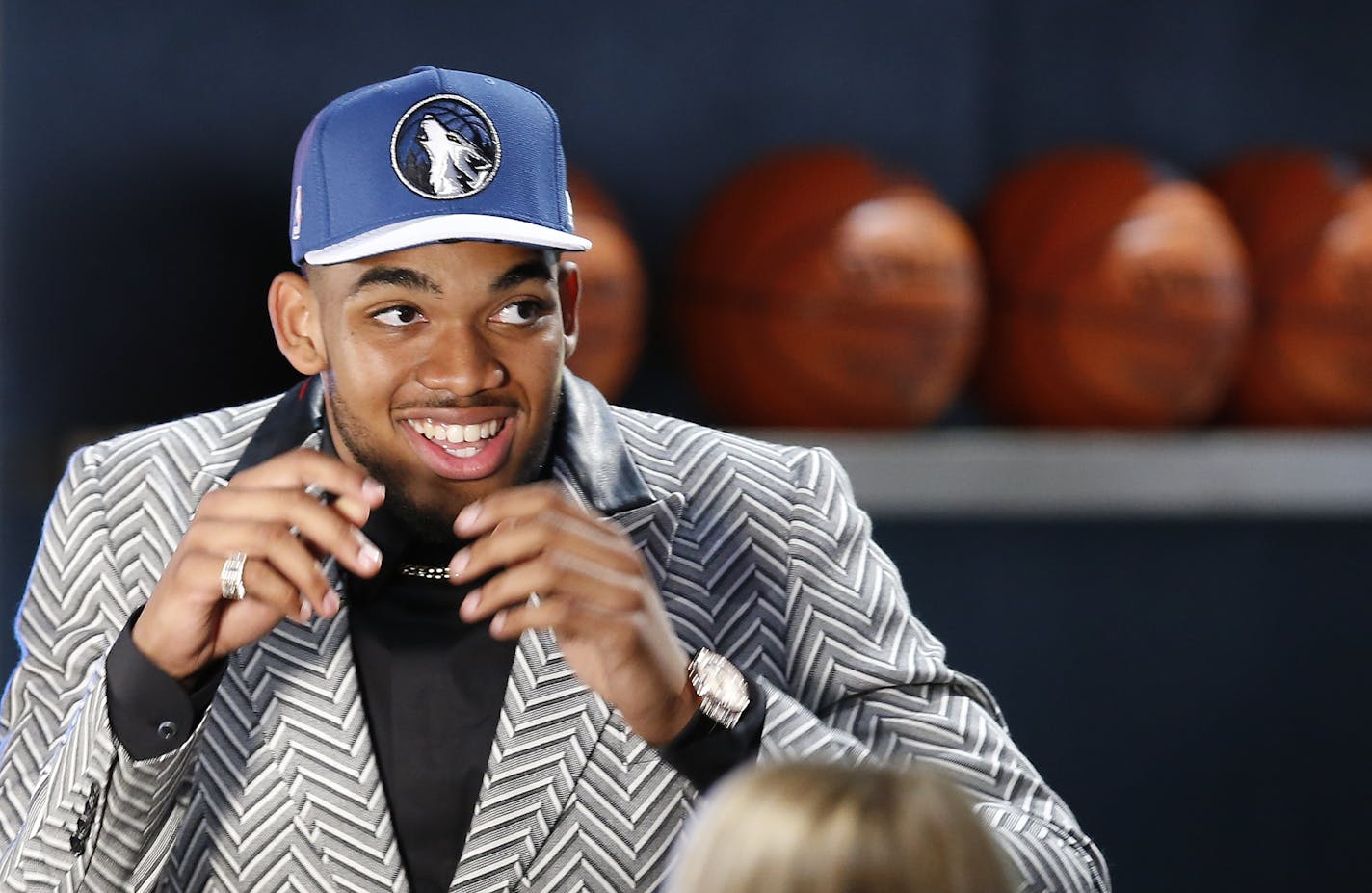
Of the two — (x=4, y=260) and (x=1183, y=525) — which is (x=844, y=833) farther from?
(x=1183, y=525)

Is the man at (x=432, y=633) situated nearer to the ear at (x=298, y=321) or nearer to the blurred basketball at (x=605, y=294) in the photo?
the ear at (x=298, y=321)

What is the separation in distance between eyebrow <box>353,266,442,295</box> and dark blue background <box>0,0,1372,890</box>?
1263mm

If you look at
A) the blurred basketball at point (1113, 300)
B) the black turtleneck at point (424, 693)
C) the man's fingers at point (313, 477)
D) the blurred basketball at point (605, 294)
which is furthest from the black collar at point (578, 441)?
the blurred basketball at point (1113, 300)

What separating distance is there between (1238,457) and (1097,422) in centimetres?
26

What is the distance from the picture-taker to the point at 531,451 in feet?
5.67

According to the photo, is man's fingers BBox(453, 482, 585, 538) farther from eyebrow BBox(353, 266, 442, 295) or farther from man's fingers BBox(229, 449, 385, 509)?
eyebrow BBox(353, 266, 442, 295)

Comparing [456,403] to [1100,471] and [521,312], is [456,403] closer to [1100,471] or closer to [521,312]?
[521,312]

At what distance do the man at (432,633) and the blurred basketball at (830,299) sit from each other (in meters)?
1.04

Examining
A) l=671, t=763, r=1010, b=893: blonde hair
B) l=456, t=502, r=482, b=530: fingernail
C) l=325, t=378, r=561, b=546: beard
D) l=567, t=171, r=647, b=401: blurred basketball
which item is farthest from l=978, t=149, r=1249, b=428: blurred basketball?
l=671, t=763, r=1010, b=893: blonde hair

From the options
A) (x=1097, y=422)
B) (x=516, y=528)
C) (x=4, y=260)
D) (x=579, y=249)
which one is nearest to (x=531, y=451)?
(x=579, y=249)

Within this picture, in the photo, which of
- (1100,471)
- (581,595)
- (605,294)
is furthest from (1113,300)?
(581,595)

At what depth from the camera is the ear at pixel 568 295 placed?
1.81 metres

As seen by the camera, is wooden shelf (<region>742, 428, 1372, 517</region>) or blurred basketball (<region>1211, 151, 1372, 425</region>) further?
blurred basketball (<region>1211, 151, 1372, 425</region>)

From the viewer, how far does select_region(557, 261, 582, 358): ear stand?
181 cm
